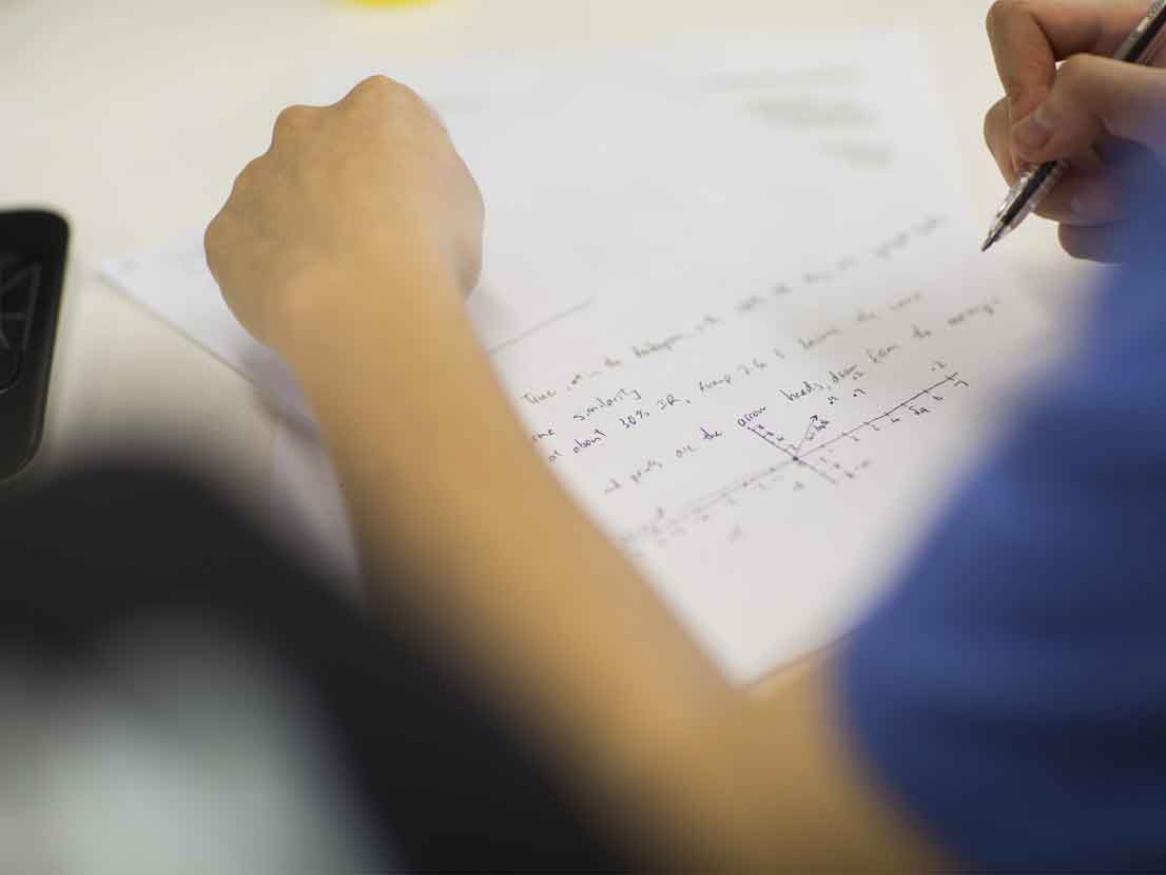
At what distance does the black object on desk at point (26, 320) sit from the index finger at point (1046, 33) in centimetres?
52

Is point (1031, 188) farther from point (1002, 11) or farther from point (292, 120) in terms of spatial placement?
point (292, 120)

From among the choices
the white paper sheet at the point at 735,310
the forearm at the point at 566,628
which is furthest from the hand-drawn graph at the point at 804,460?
the forearm at the point at 566,628

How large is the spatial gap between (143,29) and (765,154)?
443 millimetres

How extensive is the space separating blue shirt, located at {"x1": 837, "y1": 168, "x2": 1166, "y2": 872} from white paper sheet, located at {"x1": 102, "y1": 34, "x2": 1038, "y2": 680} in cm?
10

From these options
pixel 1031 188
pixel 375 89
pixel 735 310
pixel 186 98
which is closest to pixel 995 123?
pixel 1031 188

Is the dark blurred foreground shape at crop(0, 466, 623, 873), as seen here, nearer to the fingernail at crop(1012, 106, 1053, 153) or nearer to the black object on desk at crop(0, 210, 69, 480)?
the black object on desk at crop(0, 210, 69, 480)

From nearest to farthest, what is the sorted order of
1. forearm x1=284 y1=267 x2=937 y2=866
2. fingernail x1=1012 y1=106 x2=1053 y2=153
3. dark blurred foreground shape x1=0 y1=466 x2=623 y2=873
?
dark blurred foreground shape x1=0 y1=466 x2=623 y2=873, forearm x1=284 y1=267 x2=937 y2=866, fingernail x1=1012 y1=106 x2=1053 y2=153

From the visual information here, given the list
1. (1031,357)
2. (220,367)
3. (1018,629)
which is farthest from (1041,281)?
(220,367)

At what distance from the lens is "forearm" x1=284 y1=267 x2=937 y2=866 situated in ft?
1.18

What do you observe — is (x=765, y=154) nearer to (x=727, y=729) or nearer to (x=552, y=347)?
(x=552, y=347)

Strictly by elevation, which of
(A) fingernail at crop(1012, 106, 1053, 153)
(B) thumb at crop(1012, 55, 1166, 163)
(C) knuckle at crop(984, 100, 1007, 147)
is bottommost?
(B) thumb at crop(1012, 55, 1166, 163)

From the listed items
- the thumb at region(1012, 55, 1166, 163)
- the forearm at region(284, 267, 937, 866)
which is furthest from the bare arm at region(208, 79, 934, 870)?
the thumb at region(1012, 55, 1166, 163)

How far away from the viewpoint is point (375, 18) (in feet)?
2.79

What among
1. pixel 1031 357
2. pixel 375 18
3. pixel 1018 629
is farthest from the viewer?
pixel 375 18
